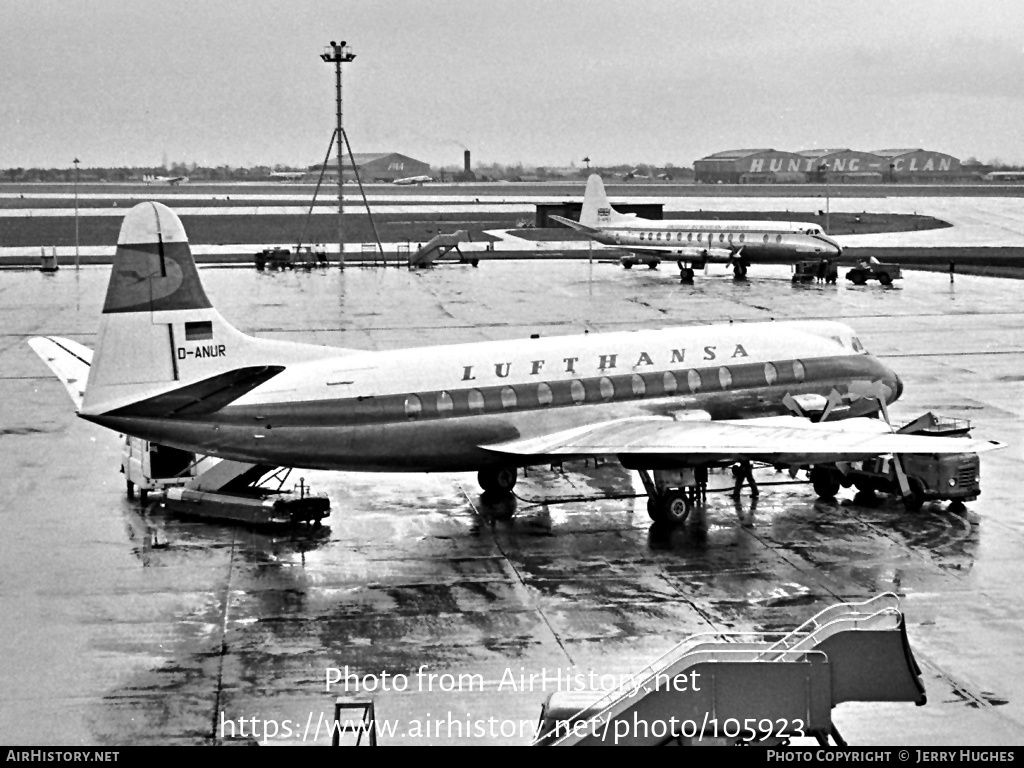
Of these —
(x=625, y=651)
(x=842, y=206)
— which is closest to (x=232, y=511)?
(x=625, y=651)

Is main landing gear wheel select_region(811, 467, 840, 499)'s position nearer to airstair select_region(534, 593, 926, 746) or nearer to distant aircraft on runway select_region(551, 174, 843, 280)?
airstair select_region(534, 593, 926, 746)

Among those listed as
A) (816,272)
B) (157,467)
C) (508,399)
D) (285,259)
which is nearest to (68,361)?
(157,467)

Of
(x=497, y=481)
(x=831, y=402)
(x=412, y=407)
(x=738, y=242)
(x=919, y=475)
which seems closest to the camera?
(x=412, y=407)

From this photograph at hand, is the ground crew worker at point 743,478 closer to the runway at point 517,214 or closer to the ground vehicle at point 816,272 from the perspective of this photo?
the ground vehicle at point 816,272

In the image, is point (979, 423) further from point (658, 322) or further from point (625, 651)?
point (658, 322)

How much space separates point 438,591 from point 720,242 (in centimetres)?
7532

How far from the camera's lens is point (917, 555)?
3036cm

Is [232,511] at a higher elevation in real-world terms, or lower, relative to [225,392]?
lower

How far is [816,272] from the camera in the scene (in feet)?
308

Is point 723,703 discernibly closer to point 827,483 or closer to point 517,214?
point 827,483

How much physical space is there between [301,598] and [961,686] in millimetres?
13016

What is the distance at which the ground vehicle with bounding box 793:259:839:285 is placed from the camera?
93.0 metres

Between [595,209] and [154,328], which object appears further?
[595,209]

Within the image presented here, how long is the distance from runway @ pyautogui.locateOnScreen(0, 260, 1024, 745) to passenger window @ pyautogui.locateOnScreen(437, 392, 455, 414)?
2.98m
